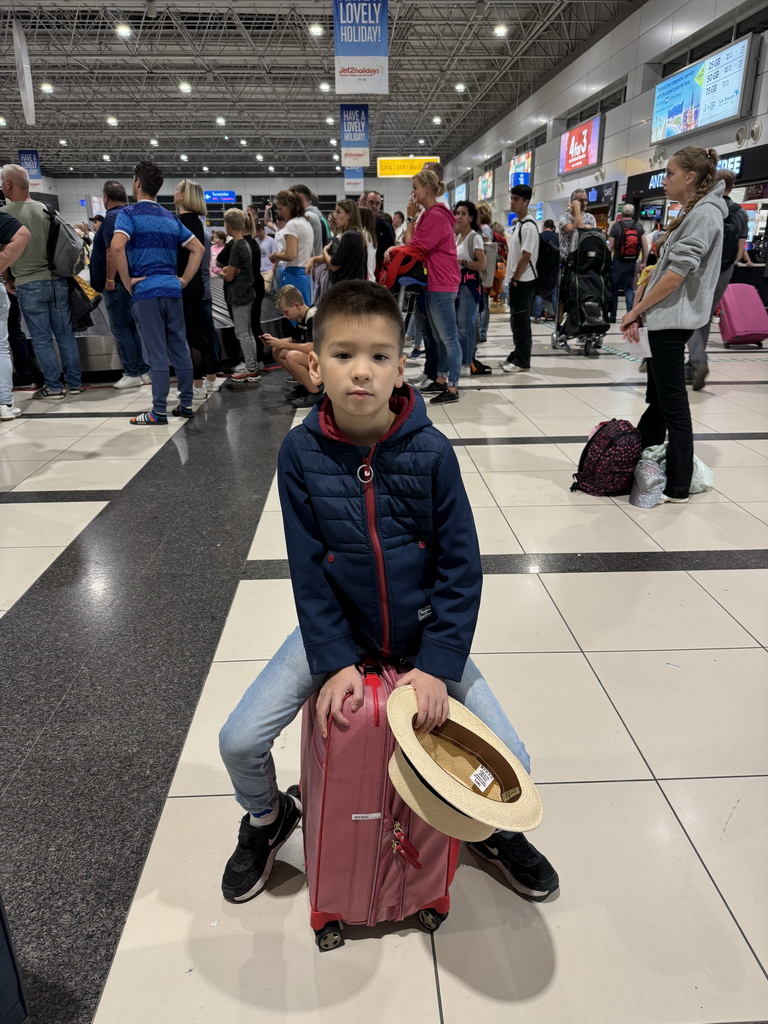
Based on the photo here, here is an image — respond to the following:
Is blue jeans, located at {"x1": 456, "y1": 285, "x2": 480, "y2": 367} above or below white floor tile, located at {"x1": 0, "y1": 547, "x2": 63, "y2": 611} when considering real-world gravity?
above

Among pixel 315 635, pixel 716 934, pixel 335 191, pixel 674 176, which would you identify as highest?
pixel 335 191

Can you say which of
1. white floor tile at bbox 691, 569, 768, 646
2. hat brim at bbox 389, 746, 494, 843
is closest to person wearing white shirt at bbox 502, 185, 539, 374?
white floor tile at bbox 691, 569, 768, 646

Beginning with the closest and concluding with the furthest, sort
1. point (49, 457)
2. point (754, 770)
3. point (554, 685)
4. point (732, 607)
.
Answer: point (754, 770) → point (554, 685) → point (732, 607) → point (49, 457)

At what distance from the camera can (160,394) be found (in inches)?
199

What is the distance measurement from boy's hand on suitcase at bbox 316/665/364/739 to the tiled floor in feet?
1.64

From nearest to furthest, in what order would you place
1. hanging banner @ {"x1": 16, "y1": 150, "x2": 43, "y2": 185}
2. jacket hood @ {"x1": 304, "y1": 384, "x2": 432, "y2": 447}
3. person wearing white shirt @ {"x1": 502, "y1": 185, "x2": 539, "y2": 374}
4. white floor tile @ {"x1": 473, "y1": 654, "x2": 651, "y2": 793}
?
1. jacket hood @ {"x1": 304, "y1": 384, "x2": 432, "y2": 447}
2. white floor tile @ {"x1": 473, "y1": 654, "x2": 651, "y2": 793}
3. person wearing white shirt @ {"x1": 502, "y1": 185, "x2": 539, "y2": 374}
4. hanging banner @ {"x1": 16, "y1": 150, "x2": 43, "y2": 185}

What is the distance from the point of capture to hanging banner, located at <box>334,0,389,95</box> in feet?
27.7

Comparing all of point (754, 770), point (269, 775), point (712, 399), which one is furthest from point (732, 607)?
point (712, 399)

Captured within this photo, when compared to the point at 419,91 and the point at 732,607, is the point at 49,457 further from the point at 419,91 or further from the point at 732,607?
the point at 419,91

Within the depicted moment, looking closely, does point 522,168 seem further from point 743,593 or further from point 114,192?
point 743,593

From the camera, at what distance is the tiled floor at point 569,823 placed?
117cm

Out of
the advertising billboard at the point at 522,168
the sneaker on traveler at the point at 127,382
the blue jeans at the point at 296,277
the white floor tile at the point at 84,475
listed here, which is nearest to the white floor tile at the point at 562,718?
the white floor tile at the point at 84,475

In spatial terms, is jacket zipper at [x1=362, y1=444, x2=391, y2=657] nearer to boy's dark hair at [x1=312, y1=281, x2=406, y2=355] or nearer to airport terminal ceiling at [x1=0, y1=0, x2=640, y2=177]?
boy's dark hair at [x1=312, y1=281, x2=406, y2=355]

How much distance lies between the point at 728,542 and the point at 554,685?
1445mm
